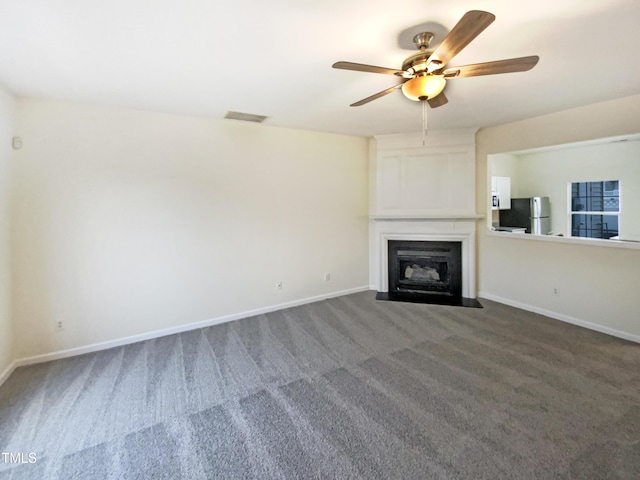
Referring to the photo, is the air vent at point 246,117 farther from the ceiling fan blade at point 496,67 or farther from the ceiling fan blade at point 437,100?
the ceiling fan blade at point 496,67

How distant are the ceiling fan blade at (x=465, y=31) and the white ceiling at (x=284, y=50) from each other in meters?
0.21

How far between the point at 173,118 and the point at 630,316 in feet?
18.0

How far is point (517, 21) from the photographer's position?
1.81 m

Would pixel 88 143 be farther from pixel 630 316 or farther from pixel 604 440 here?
pixel 630 316

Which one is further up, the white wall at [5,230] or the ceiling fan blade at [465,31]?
the ceiling fan blade at [465,31]

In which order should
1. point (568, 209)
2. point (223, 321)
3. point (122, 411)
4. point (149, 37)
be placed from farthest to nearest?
point (568, 209)
point (223, 321)
point (122, 411)
point (149, 37)

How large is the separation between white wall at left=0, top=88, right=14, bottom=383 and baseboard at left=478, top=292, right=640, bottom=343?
224 inches

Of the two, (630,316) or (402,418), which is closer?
(402,418)

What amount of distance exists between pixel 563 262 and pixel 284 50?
158 inches

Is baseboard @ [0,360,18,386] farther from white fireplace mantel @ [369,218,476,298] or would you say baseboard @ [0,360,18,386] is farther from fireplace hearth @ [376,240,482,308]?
white fireplace mantel @ [369,218,476,298]

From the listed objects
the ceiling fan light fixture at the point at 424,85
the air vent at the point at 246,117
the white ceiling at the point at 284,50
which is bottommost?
the ceiling fan light fixture at the point at 424,85

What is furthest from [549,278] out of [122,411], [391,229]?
[122,411]

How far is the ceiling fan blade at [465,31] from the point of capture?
1.40 meters

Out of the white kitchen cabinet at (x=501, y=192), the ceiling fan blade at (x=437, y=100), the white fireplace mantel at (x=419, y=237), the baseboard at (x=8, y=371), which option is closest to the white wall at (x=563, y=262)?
the white fireplace mantel at (x=419, y=237)
